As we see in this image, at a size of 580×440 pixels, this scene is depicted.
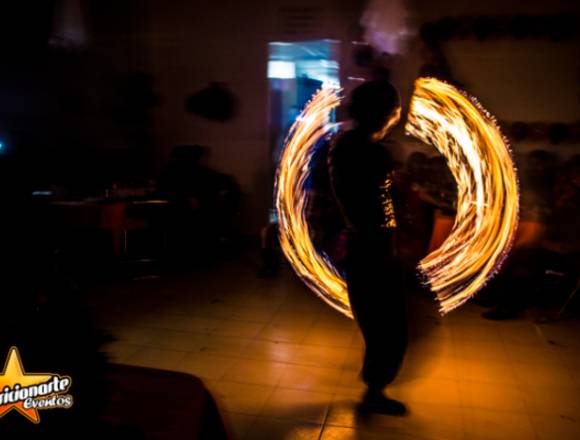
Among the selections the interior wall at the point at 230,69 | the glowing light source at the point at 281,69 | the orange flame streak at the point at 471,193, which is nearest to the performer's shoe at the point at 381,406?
the orange flame streak at the point at 471,193

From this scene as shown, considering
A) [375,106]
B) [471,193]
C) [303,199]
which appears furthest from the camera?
[303,199]

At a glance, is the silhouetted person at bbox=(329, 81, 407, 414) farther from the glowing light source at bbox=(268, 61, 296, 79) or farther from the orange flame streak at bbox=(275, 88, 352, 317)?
the glowing light source at bbox=(268, 61, 296, 79)

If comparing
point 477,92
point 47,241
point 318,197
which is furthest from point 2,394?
point 477,92

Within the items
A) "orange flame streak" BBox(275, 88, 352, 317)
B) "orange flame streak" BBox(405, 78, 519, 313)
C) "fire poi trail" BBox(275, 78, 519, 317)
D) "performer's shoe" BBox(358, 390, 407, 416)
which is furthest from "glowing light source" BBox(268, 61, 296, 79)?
"performer's shoe" BBox(358, 390, 407, 416)

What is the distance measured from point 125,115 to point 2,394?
8088 millimetres

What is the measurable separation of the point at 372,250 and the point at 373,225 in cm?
14

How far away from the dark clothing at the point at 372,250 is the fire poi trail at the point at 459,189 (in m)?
1.52

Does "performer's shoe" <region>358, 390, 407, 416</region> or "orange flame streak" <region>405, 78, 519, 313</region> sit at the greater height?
"orange flame streak" <region>405, 78, 519, 313</region>

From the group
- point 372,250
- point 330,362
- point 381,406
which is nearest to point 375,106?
point 372,250

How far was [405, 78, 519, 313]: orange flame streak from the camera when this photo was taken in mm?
4793

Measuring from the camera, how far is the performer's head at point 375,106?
9.38 ft

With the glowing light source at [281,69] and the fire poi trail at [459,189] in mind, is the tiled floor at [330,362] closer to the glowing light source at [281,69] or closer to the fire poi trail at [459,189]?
the fire poi trail at [459,189]

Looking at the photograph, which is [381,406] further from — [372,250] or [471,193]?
[471,193]

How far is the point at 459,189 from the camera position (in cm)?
494
